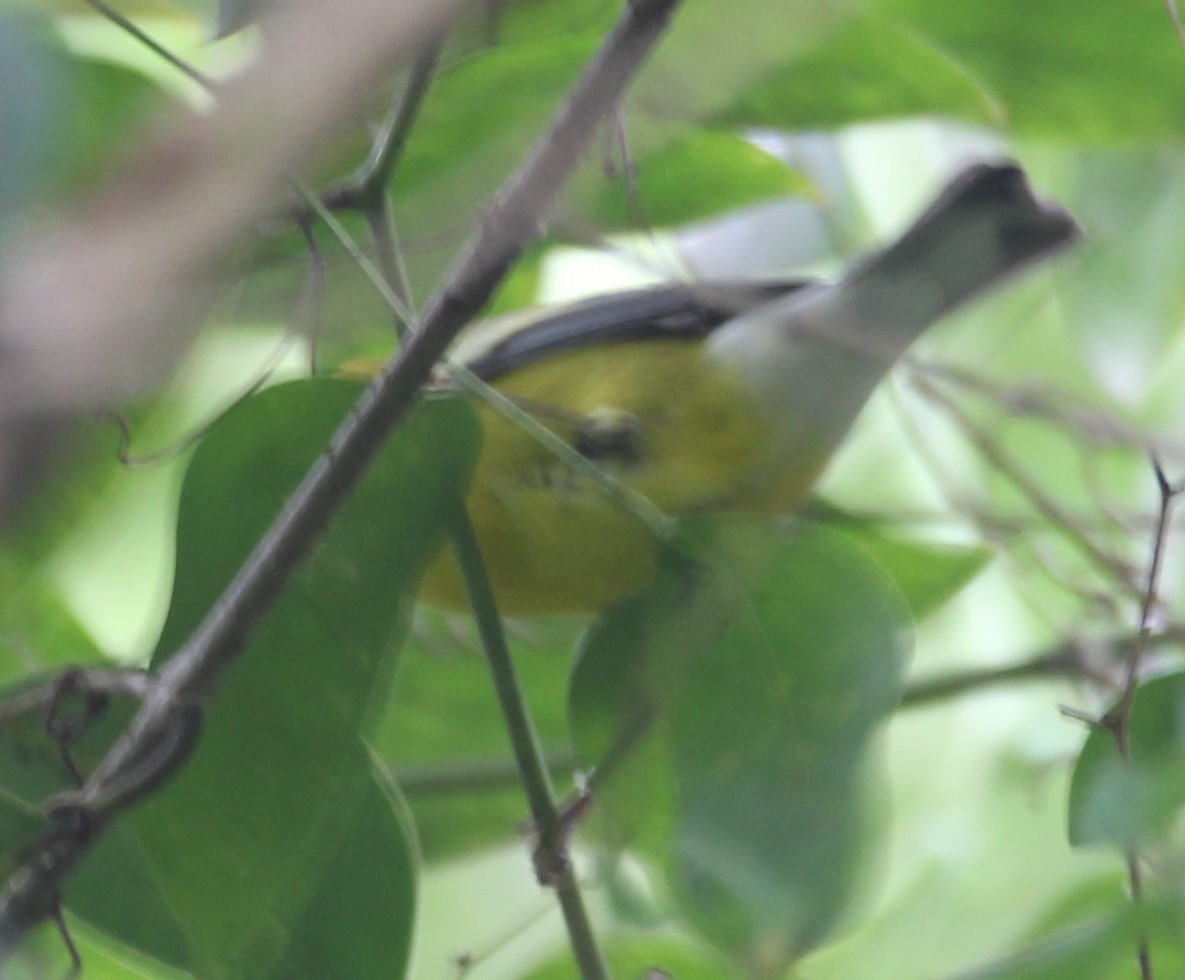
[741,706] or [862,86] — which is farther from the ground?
[862,86]

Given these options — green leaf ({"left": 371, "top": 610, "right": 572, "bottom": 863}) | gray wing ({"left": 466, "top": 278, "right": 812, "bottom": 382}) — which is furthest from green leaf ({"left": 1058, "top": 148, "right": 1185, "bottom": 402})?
green leaf ({"left": 371, "top": 610, "right": 572, "bottom": 863})

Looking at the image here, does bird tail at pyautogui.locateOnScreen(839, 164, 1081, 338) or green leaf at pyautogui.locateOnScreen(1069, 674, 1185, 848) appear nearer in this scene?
green leaf at pyautogui.locateOnScreen(1069, 674, 1185, 848)

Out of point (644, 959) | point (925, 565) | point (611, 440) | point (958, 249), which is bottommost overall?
point (644, 959)

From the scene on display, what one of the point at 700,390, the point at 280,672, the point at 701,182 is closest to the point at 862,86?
the point at 701,182

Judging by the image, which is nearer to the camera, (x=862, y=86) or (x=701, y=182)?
(x=862, y=86)

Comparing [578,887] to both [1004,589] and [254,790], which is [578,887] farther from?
[1004,589]

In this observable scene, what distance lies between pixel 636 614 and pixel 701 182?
1.71ft

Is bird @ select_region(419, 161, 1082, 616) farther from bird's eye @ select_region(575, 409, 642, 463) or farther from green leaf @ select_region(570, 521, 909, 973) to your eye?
green leaf @ select_region(570, 521, 909, 973)

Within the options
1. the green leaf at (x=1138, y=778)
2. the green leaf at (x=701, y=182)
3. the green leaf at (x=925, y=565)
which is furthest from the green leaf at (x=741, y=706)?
the green leaf at (x=701, y=182)

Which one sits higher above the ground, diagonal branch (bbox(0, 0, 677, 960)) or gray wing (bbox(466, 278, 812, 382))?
diagonal branch (bbox(0, 0, 677, 960))

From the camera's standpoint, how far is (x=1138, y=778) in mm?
787

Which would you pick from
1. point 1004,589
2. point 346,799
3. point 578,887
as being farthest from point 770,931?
point 1004,589

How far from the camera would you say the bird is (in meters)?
1.49

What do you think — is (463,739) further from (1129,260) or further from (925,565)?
(1129,260)
